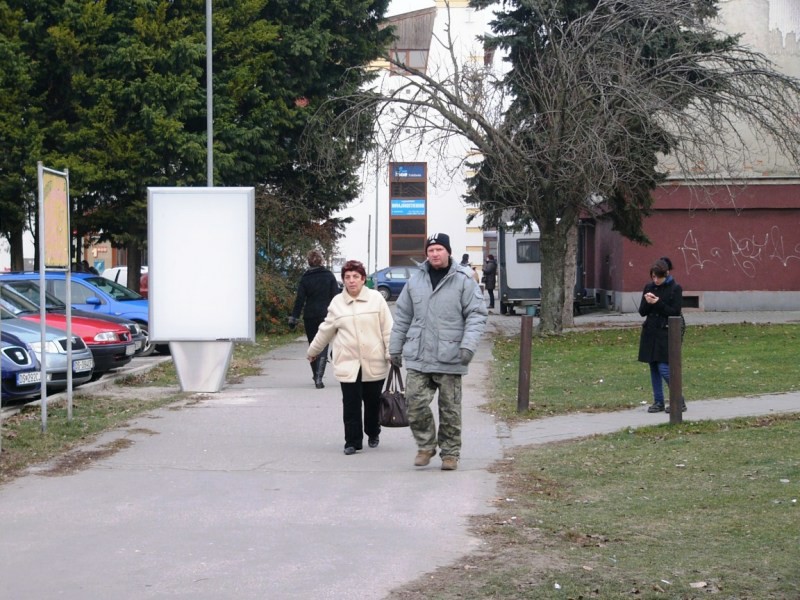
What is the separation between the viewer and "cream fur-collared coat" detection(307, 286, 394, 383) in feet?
34.5

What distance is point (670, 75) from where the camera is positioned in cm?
2328

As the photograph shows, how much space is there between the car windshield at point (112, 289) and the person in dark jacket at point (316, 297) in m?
7.32

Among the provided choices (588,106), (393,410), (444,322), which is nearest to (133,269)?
(588,106)

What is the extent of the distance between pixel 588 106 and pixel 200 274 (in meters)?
10.1

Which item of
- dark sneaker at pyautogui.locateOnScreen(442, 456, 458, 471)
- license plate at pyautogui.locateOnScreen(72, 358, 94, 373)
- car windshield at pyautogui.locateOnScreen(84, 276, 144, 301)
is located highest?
car windshield at pyautogui.locateOnScreen(84, 276, 144, 301)

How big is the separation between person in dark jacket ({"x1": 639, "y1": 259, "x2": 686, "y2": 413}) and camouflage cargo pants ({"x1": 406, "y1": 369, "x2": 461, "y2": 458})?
398 cm

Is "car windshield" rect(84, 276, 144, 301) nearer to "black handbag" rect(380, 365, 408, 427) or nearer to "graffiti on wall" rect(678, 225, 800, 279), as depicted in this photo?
"black handbag" rect(380, 365, 408, 427)

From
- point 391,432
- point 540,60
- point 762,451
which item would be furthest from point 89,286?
point 762,451

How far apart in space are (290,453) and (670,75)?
15053 mm

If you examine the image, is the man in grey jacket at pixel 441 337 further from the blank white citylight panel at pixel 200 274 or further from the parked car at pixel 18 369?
the blank white citylight panel at pixel 200 274

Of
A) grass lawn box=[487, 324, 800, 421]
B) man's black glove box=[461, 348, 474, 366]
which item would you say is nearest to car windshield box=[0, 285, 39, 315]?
grass lawn box=[487, 324, 800, 421]

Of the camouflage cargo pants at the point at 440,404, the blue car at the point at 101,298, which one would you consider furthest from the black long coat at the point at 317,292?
the camouflage cargo pants at the point at 440,404

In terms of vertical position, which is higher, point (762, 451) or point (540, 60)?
point (540, 60)

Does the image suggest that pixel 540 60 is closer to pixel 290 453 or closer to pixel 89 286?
pixel 89 286
